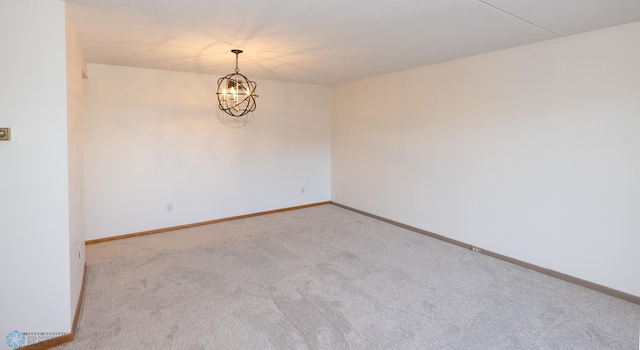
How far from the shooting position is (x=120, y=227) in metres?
4.58

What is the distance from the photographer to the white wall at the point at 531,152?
2.87 metres

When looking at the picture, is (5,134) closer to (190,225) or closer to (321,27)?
(321,27)

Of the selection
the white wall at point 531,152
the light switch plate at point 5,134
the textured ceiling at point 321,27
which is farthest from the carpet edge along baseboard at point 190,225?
the light switch plate at point 5,134

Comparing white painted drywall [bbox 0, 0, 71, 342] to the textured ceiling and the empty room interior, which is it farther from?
the textured ceiling

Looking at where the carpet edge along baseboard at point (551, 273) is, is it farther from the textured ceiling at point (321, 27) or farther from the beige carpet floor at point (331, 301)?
the textured ceiling at point (321, 27)

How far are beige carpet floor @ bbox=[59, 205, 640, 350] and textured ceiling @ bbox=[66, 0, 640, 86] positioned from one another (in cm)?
239

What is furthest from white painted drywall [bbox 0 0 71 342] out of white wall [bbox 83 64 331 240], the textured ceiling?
white wall [bbox 83 64 331 240]

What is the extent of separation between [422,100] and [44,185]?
4.30 meters

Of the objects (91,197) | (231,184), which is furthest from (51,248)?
(231,184)

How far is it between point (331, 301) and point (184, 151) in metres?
3.41

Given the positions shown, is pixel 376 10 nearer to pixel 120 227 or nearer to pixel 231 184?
pixel 231 184

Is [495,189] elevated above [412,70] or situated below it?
below

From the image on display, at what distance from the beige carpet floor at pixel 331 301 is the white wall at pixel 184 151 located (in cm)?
75

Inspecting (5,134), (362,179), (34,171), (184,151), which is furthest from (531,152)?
(184,151)
